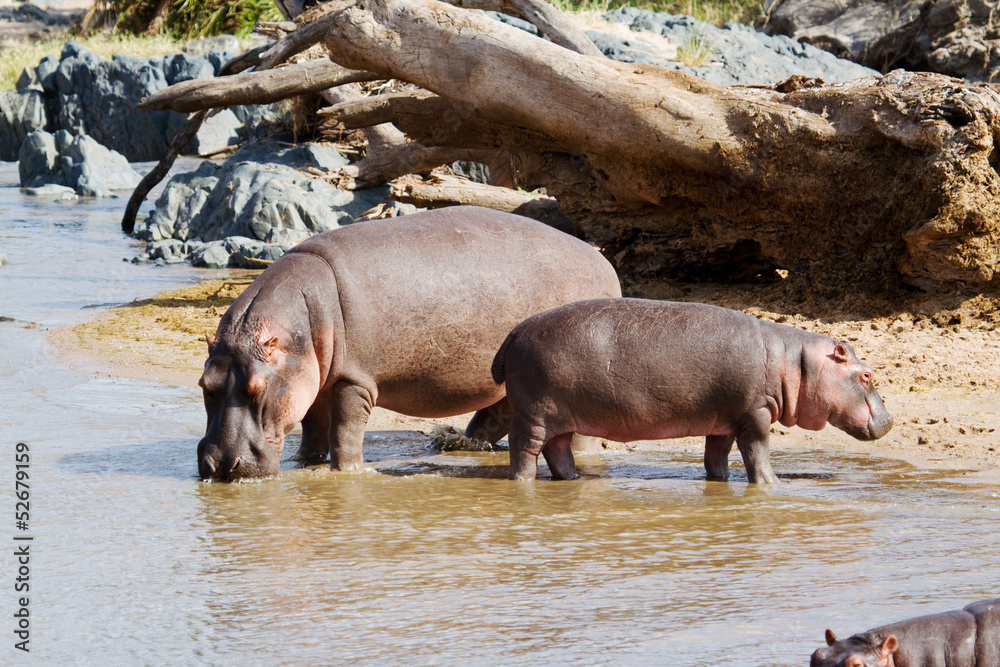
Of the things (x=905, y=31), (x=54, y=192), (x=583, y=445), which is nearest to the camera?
(x=583, y=445)

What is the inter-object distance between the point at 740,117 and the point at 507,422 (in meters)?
3.05

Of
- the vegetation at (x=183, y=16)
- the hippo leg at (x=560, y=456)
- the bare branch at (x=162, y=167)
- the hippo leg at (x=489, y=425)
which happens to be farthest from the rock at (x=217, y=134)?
the hippo leg at (x=560, y=456)

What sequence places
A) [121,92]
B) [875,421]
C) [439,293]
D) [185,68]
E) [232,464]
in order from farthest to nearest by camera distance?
[121,92]
[185,68]
[439,293]
[875,421]
[232,464]

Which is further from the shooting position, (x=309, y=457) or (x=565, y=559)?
(x=309, y=457)

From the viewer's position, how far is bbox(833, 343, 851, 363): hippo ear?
4.88m

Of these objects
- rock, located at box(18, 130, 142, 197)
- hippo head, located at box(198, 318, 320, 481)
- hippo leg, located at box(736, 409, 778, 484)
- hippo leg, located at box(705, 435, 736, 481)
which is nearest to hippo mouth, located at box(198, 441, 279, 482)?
hippo head, located at box(198, 318, 320, 481)

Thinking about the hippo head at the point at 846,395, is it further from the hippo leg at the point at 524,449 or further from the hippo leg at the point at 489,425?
the hippo leg at the point at 489,425

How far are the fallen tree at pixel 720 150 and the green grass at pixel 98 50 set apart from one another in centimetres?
1862

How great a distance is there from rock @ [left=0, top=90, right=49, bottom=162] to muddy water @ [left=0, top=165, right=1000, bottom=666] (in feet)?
67.0

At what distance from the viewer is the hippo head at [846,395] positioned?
16.1 feet

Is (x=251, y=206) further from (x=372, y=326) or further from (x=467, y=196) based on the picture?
(x=372, y=326)

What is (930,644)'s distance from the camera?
2.62 meters

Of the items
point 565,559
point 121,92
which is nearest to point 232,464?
point 565,559

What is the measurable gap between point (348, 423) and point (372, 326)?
458 millimetres
